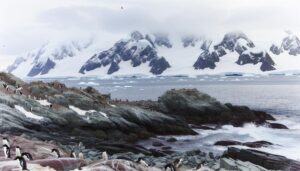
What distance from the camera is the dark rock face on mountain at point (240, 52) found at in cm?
991

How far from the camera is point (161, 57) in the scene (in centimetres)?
1024

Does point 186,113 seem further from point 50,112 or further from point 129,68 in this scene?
point 50,112

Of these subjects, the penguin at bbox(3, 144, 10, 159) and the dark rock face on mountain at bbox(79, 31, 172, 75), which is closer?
the penguin at bbox(3, 144, 10, 159)

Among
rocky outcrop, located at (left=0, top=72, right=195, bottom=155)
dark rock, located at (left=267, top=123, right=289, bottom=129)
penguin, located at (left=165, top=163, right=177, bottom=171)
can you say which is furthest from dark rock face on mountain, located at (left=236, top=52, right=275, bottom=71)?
penguin, located at (left=165, top=163, right=177, bottom=171)

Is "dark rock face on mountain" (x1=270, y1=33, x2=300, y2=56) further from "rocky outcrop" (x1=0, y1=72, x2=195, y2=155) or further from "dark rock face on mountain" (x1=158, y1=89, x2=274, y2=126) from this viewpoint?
"rocky outcrop" (x1=0, y1=72, x2=195, y2=155)

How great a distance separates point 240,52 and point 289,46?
2.81 ft

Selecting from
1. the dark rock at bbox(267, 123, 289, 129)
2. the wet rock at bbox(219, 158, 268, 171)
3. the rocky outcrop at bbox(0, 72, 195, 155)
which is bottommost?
the wet rock at bbox(219, 158, 268, 171)

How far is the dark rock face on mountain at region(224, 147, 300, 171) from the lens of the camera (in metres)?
9.26

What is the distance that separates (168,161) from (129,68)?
1942 mm

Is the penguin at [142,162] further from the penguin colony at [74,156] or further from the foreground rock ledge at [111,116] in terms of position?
the foreground rock ledge at [111,116]

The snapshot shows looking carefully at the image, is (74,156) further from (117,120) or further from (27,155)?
(117,120)

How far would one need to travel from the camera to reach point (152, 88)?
33.1ft

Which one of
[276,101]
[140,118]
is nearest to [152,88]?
[140,118]

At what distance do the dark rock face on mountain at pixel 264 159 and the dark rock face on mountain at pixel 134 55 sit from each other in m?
2.02
